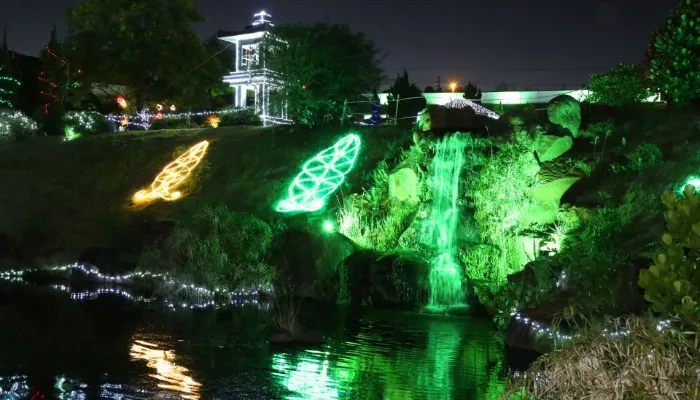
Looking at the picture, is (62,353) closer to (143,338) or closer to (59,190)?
(143,338)

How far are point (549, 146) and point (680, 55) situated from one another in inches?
176

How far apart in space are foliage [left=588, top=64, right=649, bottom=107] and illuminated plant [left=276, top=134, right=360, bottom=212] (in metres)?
7.58

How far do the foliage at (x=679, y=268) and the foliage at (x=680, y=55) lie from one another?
46.1ft

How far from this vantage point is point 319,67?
27.2m

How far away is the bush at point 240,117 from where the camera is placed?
31.8 metres

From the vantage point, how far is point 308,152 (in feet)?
81.8

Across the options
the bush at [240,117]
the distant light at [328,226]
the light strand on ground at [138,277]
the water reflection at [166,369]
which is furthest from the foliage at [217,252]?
the bush at [240,117]

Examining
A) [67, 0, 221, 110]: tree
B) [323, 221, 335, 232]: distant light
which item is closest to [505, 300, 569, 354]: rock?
[323, 221, 335, 232]: distant light

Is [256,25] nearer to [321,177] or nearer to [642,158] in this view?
[321,177]

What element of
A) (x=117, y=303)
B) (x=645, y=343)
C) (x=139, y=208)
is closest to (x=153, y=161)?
(x=139, y=208)

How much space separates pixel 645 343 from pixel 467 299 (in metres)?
9.68

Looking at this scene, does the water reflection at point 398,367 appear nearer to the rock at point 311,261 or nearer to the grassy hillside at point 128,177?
the rock at point 311,261

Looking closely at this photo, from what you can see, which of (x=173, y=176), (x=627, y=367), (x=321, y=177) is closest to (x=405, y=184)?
(x=321, y=177)

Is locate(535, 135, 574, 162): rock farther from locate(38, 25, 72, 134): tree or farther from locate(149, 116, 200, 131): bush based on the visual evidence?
locate(38, 25, 72, 134): tree
